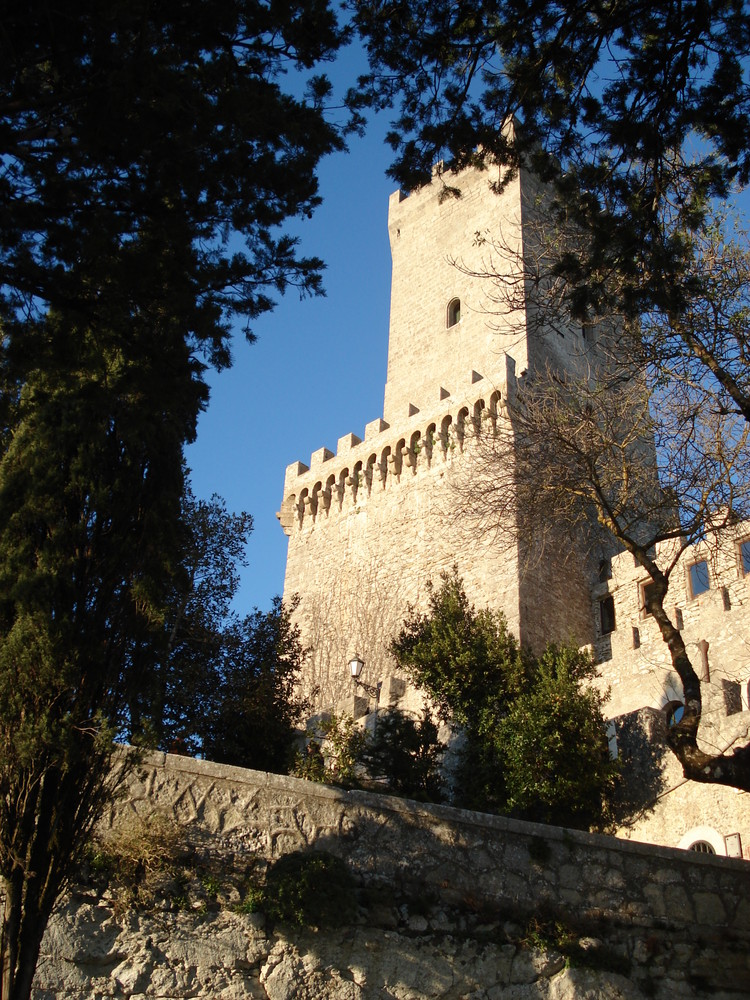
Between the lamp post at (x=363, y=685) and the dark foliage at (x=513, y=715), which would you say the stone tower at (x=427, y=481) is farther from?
the dark foliage at (x=513, y=715)

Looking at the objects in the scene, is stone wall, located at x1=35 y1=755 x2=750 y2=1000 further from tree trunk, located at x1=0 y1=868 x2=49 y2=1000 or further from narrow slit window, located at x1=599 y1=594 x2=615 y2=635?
narrow slit window, located at x1=599 y1=594 x2=615 y2=635

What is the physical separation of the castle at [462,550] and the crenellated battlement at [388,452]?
4cm

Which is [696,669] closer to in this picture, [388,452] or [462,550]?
[462,550]

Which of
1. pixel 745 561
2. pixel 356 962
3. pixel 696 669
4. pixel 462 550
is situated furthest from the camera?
pixel 462 550

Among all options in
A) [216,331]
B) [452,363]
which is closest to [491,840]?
[216,331]

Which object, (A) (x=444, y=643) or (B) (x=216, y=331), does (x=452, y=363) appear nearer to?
(A) (x=444, y=643)

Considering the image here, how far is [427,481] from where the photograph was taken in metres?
21.9

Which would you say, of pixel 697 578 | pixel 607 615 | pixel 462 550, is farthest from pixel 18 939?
pixel 607 615

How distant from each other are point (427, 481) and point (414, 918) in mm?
15163

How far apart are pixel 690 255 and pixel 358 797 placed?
16.1ft

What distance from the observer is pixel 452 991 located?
6930 millimetres

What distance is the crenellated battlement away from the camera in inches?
828

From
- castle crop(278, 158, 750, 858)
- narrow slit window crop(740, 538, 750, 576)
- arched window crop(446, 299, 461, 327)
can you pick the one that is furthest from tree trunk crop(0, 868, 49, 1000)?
arched window crop(446, 299, 461, 327)

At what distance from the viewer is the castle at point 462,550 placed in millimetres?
13438
